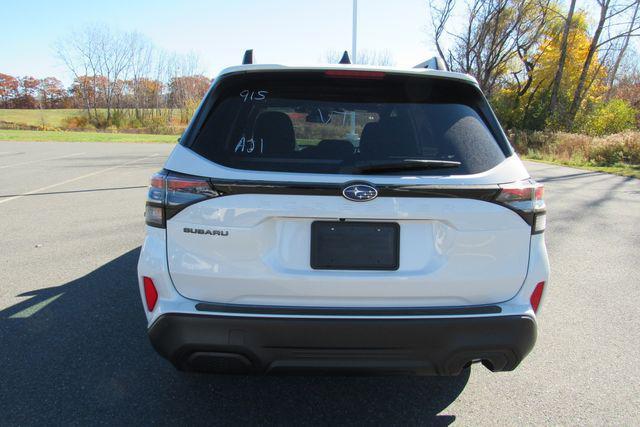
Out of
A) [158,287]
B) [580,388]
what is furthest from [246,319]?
[580,388]

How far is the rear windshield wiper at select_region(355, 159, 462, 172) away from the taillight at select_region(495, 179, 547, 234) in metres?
0.26

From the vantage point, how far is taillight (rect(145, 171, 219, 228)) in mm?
2043

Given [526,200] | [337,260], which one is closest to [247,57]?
[337,260]

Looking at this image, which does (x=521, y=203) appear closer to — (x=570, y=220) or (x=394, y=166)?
(x=394, y=166)

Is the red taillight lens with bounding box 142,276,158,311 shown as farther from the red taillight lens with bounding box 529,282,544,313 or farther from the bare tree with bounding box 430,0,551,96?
the bare tree with bounding box 430,0,551,96

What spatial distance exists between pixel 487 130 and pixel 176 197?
60.2 inches

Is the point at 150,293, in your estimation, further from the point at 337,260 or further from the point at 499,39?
the point at 499,39

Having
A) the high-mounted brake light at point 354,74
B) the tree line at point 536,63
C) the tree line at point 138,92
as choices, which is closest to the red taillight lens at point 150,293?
the high-mounted brake light at point 354,74

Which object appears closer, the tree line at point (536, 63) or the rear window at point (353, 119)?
the rear window at point (353, 119)

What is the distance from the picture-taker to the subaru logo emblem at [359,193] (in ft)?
6.52

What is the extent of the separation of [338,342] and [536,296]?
3.22 ft

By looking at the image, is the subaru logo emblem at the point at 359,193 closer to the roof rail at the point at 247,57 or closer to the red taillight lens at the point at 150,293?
the red taillight lens at the point at 150,293

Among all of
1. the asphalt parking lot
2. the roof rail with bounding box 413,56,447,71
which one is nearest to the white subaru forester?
the asphalt parking lot

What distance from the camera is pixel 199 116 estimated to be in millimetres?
2248
